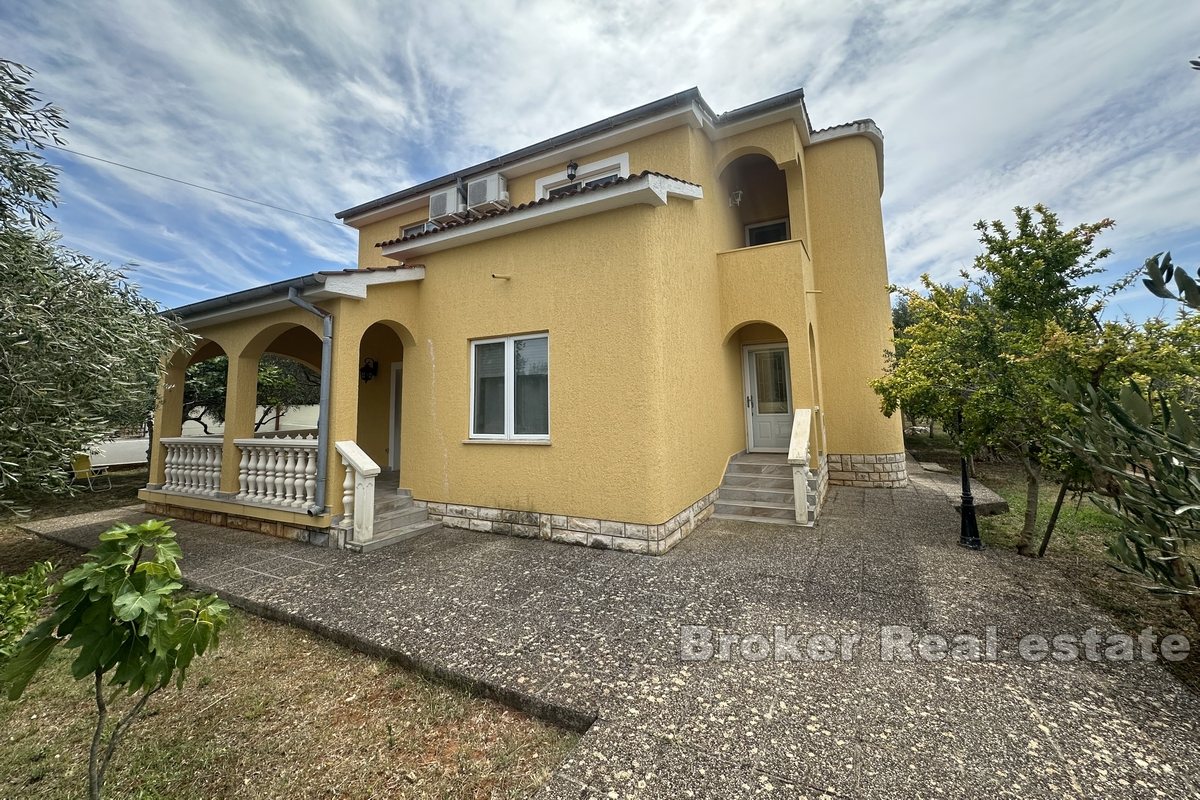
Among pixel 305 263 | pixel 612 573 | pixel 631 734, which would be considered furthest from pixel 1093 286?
pixel 305 263

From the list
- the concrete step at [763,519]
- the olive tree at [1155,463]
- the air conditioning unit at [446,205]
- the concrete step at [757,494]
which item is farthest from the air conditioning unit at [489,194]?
the olive tree at [1155,463]

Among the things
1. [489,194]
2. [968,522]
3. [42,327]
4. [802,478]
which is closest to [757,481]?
[802,478]

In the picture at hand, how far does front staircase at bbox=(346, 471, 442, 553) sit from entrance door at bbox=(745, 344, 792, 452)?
8.06m

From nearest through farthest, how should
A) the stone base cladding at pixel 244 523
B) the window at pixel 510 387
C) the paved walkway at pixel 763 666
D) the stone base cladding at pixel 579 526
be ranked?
the paved walkway at pixel 763 666 < the stone base cladding at pixel 579 526 < the stone base cladding at pixel 244 523 < the window at pixel 510 387

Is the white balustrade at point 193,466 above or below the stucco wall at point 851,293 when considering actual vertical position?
below

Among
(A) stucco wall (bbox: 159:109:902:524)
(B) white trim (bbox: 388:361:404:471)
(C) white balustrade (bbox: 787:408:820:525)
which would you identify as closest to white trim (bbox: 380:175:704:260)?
(A) stucco wall (bbox: 159:109:902:524)

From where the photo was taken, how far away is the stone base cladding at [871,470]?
11.2 meters

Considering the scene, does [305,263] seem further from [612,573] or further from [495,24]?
[612,573]

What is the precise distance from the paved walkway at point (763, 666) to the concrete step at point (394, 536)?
24cm

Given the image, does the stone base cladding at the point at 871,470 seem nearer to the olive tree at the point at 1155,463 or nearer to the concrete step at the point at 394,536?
the olive tree at the point at 1155,463

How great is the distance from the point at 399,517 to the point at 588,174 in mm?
8462

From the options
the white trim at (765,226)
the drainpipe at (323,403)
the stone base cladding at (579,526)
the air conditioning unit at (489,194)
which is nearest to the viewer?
the stone base cladding at (579,526)

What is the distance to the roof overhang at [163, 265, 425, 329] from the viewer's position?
709cm

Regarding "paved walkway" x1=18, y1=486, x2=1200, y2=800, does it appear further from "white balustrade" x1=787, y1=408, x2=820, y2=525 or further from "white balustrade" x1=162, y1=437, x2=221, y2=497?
"white balustrade" x1=162, y1=437, x2=221, y2=497
